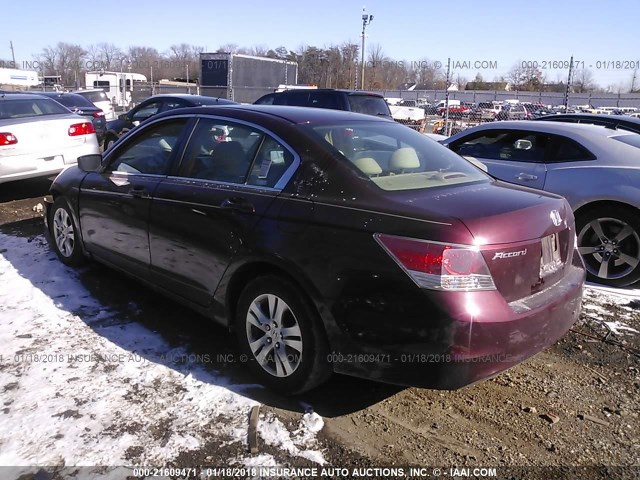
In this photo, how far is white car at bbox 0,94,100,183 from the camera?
7766 mm

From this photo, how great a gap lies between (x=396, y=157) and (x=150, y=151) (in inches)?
81.7

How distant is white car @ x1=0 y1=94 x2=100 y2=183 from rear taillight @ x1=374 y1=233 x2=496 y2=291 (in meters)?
6.69

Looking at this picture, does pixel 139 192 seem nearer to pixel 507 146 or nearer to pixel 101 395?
pixel 101 395

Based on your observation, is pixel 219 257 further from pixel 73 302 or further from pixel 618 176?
pixel 618 176

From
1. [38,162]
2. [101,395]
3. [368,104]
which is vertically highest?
[368,104]

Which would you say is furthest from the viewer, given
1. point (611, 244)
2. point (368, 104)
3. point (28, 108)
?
point (368, 104)

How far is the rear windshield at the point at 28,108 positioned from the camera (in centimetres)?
848

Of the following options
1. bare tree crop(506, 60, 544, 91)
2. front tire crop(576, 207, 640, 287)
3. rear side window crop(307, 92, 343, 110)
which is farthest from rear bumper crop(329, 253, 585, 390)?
bare tree crop(506, 60, 544, 91)

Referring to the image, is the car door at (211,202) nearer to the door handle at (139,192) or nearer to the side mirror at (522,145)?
the door handle at (139,192)

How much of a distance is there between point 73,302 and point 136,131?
5.04 ft

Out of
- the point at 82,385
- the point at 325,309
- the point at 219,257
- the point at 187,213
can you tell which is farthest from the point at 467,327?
the point at 82,385

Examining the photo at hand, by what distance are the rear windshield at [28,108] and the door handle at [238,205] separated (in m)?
6.67

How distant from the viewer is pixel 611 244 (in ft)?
17.1

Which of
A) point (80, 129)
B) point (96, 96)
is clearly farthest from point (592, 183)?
point (96, 96)
